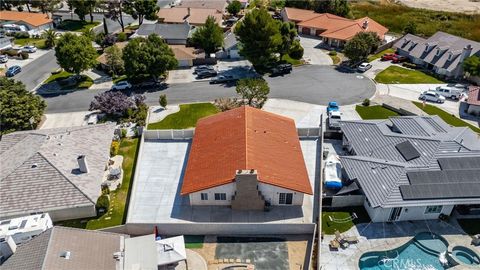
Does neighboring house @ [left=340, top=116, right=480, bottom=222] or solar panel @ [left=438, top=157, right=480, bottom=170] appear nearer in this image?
neighboring house @ [left=340, top=116, right=480, bottom=222]

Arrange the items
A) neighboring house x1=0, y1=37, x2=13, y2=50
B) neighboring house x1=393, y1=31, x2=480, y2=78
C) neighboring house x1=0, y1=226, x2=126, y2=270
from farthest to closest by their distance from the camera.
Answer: neighboring house x1=0, y1=37, x2=13, y2=50, neighboring house x1=393, y1=31, x2=480, y2=78, neighboring house x1=0, y1=226, x2=126, y2=270

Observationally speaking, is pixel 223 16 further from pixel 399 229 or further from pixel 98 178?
pixel 399 229

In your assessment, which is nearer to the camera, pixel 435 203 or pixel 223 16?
pixel 435 203

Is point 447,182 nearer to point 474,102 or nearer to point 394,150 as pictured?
point 394,150

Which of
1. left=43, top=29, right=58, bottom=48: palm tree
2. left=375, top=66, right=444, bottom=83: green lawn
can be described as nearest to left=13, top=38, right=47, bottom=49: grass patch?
left=43, top=29, right=58, bottom=48: palm tree

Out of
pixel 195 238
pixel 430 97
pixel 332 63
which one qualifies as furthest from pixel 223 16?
pixel 195 238

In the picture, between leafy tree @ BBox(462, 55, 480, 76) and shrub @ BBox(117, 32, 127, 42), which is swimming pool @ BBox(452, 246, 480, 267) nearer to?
leafy tree @ BBox(462, 55, 480, 76)

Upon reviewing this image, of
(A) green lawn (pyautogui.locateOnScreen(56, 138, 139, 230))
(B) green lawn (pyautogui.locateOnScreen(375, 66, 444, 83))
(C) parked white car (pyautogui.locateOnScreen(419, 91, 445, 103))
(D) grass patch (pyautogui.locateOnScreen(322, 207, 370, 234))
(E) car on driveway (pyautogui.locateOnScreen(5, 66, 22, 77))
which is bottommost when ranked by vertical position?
(D) grass patch (pyautogui.locateOnScreen(322, 207, 370, 234))
